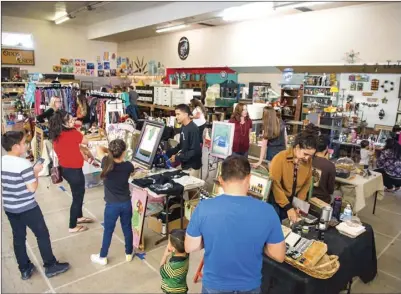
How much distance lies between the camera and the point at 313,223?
2.91m

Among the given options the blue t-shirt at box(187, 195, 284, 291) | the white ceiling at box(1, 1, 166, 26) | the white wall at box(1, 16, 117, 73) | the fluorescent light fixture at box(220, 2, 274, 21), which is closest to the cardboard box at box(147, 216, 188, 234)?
the blue t-shirt at box(187, 195, 284, 291)

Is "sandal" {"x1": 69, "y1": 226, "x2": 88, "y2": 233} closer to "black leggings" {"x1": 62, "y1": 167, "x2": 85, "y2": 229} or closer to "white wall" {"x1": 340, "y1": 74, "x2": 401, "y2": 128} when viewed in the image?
"black leggings" {"x1": 62, "y1": 167, "x2": 85, "y2": 229}

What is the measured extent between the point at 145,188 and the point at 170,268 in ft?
4.30

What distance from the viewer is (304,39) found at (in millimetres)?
9812

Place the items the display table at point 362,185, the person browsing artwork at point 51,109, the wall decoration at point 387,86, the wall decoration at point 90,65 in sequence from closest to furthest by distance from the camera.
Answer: the display table at point 362,185, the person browsing artwork at point 51,109, the wall decoration at point 387,86, the wall decoration at point 90,65

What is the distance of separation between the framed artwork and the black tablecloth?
288 cm

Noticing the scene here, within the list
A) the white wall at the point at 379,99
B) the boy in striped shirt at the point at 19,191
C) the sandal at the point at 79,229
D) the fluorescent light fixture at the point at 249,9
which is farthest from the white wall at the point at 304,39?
the boy in striped shirt at the point at 19,191

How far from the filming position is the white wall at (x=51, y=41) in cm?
1337

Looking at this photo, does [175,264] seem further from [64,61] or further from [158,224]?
[64,61]

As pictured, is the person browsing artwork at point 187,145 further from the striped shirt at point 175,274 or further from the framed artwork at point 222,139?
the striped shirt at point 175,274

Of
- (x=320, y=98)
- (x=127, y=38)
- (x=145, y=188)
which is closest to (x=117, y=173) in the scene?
(x=145, y=188)

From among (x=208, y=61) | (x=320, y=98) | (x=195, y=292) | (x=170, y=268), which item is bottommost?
(x=195, y=292)

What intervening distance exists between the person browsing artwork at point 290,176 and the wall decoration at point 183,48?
36.0 ft

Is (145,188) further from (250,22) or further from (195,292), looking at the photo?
(250,22)
